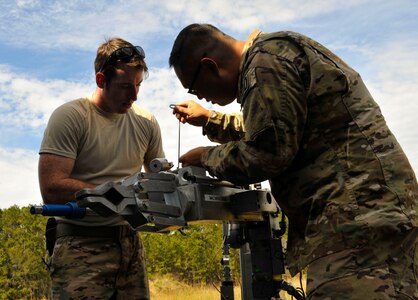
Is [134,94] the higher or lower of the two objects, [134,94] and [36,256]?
the lower

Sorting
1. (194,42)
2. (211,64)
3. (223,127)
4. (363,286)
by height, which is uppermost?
(194,42)

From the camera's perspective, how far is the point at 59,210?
2.52 metres

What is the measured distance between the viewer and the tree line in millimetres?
28938

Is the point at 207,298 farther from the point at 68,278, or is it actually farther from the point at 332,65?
the point at 332,65

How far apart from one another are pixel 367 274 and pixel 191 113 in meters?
1.71

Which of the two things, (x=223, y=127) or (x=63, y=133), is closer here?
(x=223, y=127)

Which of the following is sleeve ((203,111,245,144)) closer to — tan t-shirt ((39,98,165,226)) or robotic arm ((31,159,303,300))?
robotic arm ((31,159,303,300))

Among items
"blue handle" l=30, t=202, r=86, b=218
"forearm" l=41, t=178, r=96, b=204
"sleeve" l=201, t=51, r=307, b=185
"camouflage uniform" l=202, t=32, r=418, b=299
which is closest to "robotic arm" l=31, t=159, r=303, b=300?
"blue handle" l=30, t=202, r=86, b=218

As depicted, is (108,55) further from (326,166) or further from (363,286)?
(363,286)

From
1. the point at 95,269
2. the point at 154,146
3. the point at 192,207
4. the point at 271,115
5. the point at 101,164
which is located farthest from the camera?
the point at 154,146

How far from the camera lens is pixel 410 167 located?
7.95 feet

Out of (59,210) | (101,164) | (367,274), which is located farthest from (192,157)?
(101,164)

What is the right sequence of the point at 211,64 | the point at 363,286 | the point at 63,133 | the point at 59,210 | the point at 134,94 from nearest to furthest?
1. the point at 363,286
2. the point at 59,210
3. the point at 211,64
4. the point at 63,133
5. the point at 134,94

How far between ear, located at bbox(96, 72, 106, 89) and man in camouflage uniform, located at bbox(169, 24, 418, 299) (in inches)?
75.2
